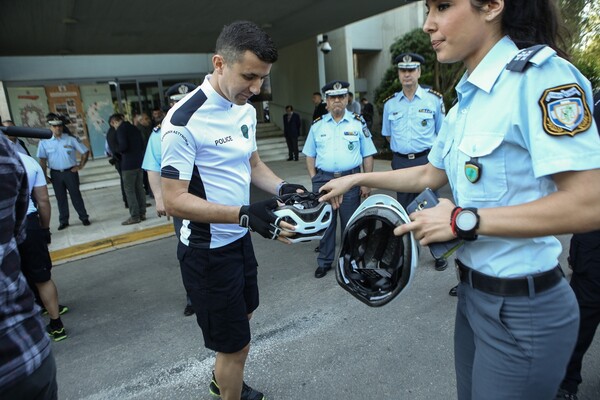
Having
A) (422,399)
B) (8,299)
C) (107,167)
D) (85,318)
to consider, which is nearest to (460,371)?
(422,399)

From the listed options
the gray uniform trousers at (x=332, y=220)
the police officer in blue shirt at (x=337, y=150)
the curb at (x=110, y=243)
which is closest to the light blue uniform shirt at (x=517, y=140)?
the gray uniform trousers at (x=332, y=220)

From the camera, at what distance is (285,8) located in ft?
30.6

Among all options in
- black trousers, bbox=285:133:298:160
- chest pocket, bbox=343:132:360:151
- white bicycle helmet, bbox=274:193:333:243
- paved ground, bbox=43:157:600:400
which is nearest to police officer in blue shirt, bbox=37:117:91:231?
paved ground, bbox=43:157:600:400

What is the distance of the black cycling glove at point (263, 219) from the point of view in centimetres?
180

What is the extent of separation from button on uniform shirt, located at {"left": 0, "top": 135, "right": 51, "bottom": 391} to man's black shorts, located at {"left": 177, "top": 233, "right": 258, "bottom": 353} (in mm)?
919

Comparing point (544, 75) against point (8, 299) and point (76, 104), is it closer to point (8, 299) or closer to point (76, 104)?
point (8, 299)

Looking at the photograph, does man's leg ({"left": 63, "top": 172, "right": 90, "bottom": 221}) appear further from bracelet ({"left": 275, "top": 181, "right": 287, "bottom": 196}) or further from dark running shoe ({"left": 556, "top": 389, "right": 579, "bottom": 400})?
dark running shoe ({"left": 556, "top": 389, "right": 579, "bottom": 400})

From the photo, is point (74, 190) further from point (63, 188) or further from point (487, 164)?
point (487, 164)

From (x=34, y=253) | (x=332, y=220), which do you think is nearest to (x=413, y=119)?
(x=332, y=220)

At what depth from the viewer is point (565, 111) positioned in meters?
1.07

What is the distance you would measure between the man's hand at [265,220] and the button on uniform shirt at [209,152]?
305 mm

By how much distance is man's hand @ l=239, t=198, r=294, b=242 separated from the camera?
180 cm

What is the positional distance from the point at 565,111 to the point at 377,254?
757 millimetres

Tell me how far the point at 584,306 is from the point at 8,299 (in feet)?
8.86
